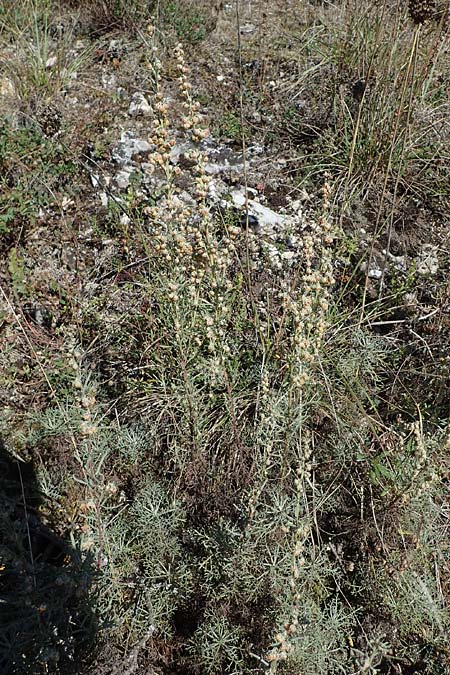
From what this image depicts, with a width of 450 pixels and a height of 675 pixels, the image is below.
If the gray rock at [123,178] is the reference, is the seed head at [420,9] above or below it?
above

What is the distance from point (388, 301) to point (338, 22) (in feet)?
9.22

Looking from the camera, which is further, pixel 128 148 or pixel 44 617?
pixel 128 148

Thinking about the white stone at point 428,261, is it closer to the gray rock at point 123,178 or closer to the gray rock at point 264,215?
the gray rock at point 264,215

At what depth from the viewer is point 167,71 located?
4.54 metres

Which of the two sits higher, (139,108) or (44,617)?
(139,108)

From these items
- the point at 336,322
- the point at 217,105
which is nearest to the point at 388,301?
the point at 336,322

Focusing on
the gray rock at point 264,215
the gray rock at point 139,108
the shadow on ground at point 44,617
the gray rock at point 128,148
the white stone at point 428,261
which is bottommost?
the shadow on ground at point 44,617

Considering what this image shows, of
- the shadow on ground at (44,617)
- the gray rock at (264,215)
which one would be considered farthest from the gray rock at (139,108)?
the shadow on ground at (44,617)

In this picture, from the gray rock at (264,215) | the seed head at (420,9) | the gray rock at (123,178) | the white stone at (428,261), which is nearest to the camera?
the seed head at (420,9)

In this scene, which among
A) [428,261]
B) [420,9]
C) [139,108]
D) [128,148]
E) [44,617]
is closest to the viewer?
[44,617]

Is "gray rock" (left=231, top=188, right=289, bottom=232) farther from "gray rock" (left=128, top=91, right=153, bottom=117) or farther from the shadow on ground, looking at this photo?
the shadow on ground

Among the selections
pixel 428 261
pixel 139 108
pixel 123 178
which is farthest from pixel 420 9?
pixel 139 108

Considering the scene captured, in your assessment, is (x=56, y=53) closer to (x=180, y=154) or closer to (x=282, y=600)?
(x=180, y=154)

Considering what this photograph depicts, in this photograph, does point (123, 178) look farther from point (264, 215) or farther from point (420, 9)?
point (420, 9)
